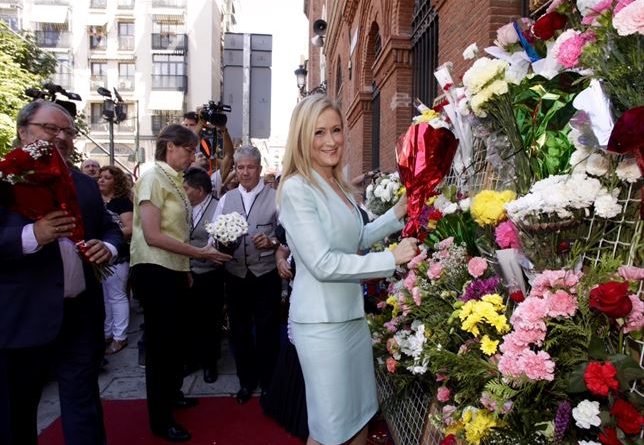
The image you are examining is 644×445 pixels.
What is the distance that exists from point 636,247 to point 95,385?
2.55 m

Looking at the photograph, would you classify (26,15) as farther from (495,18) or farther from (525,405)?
(525,405)

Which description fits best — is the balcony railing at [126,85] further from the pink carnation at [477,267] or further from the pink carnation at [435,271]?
the pink carnation at [477,267]

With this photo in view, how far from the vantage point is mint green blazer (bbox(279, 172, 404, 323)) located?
2.07 meters

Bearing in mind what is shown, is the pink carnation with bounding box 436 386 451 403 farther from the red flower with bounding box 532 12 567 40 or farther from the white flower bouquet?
the white flower bouquet

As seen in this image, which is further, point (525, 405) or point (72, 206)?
point (72, 206)

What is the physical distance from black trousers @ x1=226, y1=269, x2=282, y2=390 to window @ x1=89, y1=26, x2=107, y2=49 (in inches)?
1599

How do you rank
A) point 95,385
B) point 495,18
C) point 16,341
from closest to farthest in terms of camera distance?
point 16,341 → point 95,385 → point 495,18

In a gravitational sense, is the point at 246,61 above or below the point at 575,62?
above

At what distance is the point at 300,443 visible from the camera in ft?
12.3

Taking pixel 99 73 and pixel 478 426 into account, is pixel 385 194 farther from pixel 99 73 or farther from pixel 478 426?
pixel 99 73

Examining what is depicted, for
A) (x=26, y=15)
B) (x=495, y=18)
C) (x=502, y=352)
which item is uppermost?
(x=26, y=15)

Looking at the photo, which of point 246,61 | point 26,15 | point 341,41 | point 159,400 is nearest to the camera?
point 159,400

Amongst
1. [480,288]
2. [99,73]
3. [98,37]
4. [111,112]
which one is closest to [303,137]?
[480,288]

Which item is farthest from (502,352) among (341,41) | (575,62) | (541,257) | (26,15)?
(26,15)
